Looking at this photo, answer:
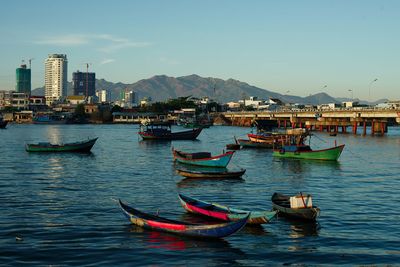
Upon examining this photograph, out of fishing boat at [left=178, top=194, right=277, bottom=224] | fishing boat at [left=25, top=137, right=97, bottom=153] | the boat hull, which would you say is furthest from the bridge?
fishing boat at [left=178, top=194, right=277, bottom=224]

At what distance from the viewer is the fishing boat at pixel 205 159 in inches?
2404

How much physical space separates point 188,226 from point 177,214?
24.2 ft

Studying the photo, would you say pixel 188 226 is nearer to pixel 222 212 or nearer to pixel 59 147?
pixel 222 212

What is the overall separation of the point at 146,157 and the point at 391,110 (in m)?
76.9

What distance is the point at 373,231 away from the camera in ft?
108

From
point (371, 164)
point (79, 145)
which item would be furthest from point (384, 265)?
point (79, 145)

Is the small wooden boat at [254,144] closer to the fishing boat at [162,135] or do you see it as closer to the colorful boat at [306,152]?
the colorful boat at [306,152]

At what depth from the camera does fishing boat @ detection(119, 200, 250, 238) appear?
28688 mm

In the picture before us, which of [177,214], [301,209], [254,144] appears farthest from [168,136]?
[301,209]

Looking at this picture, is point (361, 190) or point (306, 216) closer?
point (306, 216)

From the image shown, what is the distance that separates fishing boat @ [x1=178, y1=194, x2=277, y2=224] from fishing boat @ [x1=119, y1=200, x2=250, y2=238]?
2358 millimetres

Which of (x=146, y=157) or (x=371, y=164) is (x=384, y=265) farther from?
(x=146, y=157)

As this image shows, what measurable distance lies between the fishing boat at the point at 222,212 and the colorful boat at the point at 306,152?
40026 mm

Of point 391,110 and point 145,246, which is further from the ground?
point 391,110
